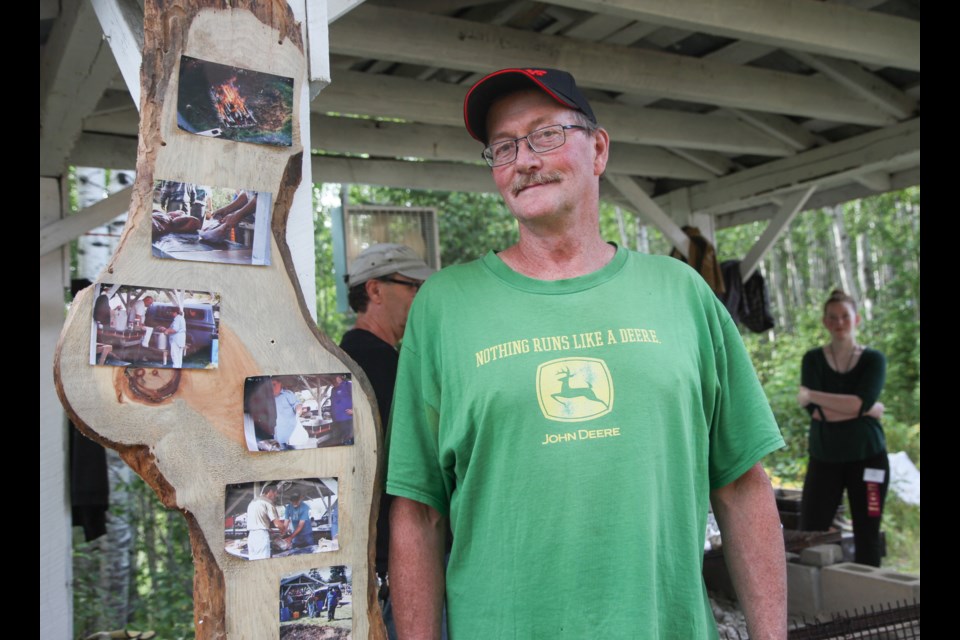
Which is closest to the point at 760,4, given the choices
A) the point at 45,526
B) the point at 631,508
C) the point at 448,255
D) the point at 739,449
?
the point at 739,449

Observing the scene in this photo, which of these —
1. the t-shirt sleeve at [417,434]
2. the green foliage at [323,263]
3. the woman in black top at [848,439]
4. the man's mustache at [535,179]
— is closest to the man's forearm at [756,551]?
the t-shirt sleeve at [417,434]

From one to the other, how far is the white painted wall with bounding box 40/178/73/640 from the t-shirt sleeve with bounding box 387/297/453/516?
2.76m

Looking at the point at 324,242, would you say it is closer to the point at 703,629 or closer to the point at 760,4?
the point at 760,4

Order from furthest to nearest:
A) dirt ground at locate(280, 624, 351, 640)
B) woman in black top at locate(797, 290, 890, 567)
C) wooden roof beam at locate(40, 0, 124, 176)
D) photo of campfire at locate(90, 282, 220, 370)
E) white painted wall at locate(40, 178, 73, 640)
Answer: woman in black top at locate(797, 290, 890, 567), white painted wall at locate(40, 178, 73, 640), wooden roof beam at locate(40, 0, 124, 176), dirt ground at locate(280, 624, 351, 640), photo of campfire at locate(90, 282, 220, 370)

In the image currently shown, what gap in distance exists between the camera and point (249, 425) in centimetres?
150

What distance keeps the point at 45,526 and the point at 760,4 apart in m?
3.70

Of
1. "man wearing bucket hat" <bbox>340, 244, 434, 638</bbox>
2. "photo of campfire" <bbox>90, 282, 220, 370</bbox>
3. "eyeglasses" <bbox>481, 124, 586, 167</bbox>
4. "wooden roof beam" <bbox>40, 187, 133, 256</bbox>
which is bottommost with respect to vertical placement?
"photo of campfire" <bbox>90, 282, 220, 370</bbox>

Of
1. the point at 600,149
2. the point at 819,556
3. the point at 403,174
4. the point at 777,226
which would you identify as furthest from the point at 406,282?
the point at 777,226

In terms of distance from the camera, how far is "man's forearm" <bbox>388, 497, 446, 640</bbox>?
1.61m

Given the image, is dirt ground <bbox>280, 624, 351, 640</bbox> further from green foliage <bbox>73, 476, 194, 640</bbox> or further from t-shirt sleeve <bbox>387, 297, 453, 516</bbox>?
green foliage <bbox>73, 476, 194, 640</bbox>

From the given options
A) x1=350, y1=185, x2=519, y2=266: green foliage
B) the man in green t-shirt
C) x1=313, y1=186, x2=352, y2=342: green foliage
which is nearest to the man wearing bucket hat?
the man in green t-shirt

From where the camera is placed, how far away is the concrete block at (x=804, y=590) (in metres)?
4.68

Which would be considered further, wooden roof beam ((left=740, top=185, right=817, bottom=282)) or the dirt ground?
wooden roof beam ((left=740, top=185, right=817, bottom=282))

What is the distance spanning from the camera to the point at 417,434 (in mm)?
1628
